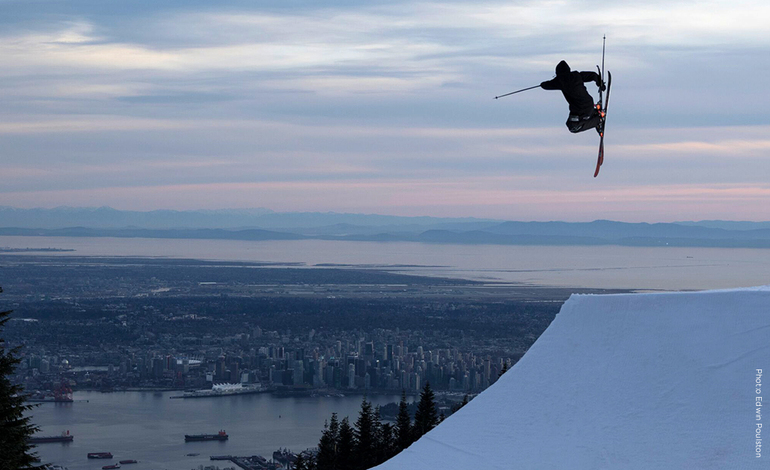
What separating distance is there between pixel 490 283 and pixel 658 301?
106736 millimetres

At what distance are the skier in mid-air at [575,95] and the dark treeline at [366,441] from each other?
11.0 metres

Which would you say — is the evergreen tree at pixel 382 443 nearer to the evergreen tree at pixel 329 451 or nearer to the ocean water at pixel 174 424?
the evergreen tree at pixel 329 451

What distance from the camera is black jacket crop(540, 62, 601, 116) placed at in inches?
311

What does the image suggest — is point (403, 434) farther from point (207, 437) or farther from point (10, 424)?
point (207, 437)

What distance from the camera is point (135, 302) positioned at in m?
102

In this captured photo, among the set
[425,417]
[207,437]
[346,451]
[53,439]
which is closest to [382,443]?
[346,451]

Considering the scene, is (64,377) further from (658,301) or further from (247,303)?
(658,301)

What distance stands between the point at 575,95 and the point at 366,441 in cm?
1129

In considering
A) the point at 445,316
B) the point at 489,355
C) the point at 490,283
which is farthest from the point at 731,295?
the point at 490,283

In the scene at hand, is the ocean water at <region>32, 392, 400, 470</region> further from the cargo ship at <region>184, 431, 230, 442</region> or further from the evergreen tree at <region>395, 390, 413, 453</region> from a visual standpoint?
the evergreen tree at <region>395, 390, 413, 453</region>

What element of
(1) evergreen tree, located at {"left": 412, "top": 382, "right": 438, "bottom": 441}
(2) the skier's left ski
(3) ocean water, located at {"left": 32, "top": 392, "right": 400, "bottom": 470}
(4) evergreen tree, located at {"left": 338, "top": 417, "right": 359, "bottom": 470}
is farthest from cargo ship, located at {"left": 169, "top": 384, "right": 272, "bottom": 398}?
(2) the skier's left ski

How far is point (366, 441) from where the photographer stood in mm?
17703

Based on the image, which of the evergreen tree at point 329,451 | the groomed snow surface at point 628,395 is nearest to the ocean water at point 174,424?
the evergreen tree at point 329,451

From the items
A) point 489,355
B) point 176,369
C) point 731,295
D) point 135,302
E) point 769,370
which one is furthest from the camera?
point 135,302
